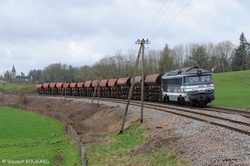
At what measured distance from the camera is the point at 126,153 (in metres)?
14.5

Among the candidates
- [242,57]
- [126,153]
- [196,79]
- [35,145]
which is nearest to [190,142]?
[126,153]

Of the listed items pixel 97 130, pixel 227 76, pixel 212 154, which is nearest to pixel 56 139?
pixel 97 130

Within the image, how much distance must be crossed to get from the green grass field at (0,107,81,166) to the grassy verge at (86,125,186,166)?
1.35 metres

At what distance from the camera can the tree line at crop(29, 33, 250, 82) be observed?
77.7 metres

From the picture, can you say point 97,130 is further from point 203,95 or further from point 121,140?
point 203,95

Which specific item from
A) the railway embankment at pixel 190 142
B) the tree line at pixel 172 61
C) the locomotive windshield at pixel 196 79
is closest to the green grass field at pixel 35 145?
the railway embankment at pixel 190 142

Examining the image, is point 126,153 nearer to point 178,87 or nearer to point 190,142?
point 190,142

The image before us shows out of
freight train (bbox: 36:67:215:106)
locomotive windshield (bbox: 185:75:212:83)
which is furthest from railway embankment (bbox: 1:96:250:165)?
locomotive windshield (bbox: 185:75:212:83)

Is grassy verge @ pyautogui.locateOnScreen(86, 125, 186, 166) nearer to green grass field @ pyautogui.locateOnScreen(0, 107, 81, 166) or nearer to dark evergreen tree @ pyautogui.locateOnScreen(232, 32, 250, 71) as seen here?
green grass field @ pyautogui.locateOnScreen(0, 107, 81, 166)

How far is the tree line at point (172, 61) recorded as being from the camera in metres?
77.7

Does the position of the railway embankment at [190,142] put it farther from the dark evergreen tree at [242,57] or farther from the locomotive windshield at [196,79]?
the dark evergreen tree at [242,57]

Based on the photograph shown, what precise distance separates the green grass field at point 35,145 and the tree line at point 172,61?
127 ft

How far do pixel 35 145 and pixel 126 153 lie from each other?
1191 centimetres

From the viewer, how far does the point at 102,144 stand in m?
18.4
